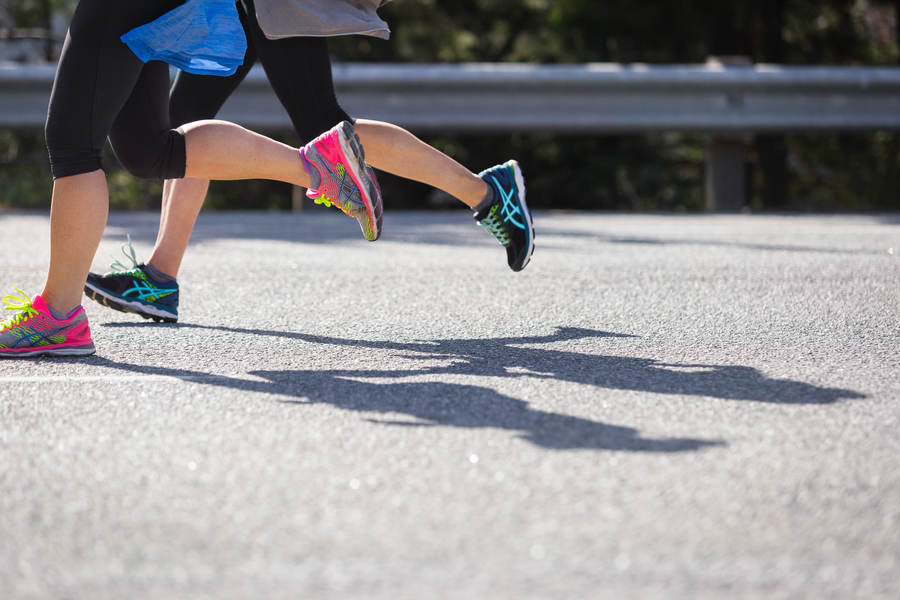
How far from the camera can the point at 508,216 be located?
4.01 metres

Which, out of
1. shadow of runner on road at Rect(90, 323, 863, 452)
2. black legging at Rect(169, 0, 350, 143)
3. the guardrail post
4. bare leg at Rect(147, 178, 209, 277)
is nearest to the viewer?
shadow of runner on road at Rect(90, 323, 863, 452)

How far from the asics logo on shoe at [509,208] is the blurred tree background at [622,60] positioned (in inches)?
307

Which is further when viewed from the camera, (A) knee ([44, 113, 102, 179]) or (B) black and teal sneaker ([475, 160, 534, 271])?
Answer: (B) black and teal sneaker ([475, 160, 534, 271])

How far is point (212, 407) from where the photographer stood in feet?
8.95

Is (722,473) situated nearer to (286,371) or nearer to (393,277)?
(286,371)

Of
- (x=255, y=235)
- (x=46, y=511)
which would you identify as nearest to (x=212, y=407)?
(x=46, y=511)

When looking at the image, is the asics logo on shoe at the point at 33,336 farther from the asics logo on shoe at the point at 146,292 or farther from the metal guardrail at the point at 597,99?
the metal guardrail at the point at 597,99

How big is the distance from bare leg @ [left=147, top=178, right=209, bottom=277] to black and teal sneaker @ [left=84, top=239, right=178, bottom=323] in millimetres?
113

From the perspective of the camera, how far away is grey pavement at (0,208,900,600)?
5.69 feet

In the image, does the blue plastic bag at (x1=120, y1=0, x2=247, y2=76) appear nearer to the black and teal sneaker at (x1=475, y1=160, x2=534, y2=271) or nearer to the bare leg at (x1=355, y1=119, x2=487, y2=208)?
the bare leg at (x1=355, y1=119, x2=487, y2=208)

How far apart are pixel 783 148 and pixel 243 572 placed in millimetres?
11433

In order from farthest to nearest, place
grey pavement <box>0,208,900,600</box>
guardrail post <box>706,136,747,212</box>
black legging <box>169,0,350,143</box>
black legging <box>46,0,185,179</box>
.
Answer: guardrail post <box>706,136,747,212</box> → black legging <box>169,0,350,143</box> → black legging <box>46,0,185,179</box> → grey pavement <box>0,208,900,600</box>

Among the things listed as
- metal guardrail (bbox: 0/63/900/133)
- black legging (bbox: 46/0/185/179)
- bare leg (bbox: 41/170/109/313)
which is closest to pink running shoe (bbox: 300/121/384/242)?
black legging (bbox: 46/0/185/179)

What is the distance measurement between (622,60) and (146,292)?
9.19 m
